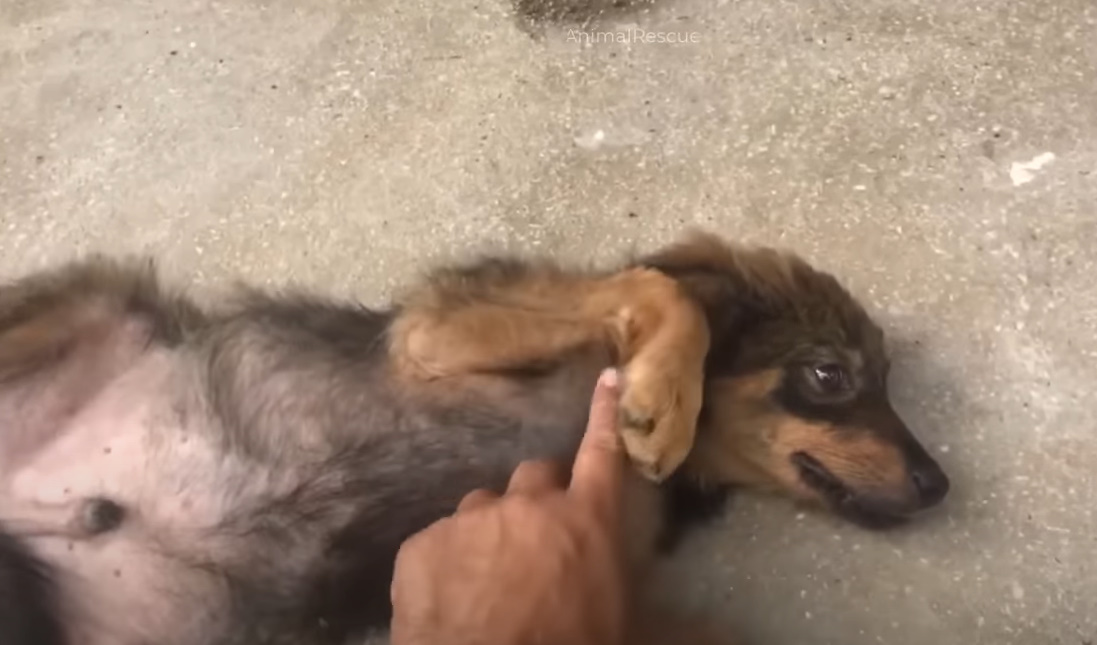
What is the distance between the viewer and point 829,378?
2.22 metres

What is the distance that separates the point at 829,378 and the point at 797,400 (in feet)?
0.22

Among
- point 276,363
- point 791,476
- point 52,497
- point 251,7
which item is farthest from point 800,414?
point 251,7

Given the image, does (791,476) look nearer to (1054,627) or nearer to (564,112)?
(1054,627)

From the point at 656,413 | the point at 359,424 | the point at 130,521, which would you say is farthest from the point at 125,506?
the point at 656,413

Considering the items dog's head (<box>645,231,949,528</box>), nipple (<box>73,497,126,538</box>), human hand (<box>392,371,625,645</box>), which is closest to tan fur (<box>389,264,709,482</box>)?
dog's head (<box>645,231,949,528</box>)

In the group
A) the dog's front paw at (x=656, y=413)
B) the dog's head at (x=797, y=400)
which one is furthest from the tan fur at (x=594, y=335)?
the dog's head at (x=797, y=400)

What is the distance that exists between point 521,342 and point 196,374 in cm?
58

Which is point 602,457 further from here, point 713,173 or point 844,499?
point 713,173

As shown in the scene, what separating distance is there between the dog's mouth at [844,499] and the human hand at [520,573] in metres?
0.52

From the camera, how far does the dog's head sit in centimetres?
221

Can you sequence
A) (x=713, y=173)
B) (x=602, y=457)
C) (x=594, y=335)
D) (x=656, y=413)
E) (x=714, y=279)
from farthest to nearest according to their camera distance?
(x=713, y=173)
(x=714, y=279)
(x=594, y=335)
(x=656, y=413)
(x=602, y=457)

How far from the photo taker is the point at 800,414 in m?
2.23

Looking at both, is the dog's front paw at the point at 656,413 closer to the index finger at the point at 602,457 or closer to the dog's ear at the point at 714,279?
the index finger at the point at 602,457

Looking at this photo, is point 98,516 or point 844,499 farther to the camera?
point 844,499
